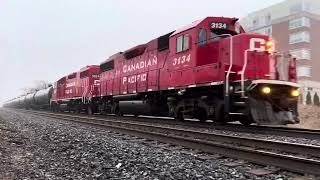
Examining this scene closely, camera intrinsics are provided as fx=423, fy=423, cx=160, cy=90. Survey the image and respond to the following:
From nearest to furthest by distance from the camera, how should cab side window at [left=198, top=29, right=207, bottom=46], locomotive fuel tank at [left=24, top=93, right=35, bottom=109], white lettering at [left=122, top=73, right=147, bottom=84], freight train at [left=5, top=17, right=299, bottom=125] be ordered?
freight train at [left=5, top=17, right=299, bottom=125]
cab side window at [left=198, top=29, right=207, bottom=46]
white lettering at [left=122, top=73, right=147, bottom=84]
locomotive fuel tank at [left=24, top=93, right=35, bottom=109]

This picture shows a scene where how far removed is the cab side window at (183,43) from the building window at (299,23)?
5279 centimetres

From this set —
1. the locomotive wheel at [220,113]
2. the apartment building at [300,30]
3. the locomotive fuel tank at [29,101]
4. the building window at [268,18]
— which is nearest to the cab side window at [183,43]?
the locomotive wheel at [220,113]

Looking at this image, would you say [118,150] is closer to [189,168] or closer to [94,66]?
[189,168]

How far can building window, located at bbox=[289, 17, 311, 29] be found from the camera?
6397cm

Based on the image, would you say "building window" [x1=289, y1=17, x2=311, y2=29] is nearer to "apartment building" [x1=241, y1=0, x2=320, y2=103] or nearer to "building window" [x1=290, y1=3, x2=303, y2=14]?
"apartment building" [x1=241, y1=0, x2=320, y2=103]

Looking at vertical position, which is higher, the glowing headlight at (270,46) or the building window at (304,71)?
the building window at (304,71)

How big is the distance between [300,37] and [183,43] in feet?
172

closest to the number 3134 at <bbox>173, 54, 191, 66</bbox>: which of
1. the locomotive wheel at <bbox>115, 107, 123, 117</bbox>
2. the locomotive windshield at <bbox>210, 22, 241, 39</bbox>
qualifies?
the locomotive windshield at <bbox>210, 22, 241, 39</bbox>

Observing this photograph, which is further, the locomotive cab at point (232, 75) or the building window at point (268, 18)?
the building window at point (268, 18)

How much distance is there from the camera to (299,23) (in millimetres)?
64625

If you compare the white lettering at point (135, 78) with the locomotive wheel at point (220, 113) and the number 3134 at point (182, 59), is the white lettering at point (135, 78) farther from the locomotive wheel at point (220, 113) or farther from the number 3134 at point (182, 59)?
the locomotive wheel at point (220, 113)

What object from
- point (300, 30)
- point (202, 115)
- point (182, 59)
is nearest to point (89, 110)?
point (182, 59)

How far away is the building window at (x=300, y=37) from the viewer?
63106mm

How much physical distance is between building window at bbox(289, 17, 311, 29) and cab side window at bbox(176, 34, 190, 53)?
52.8m
